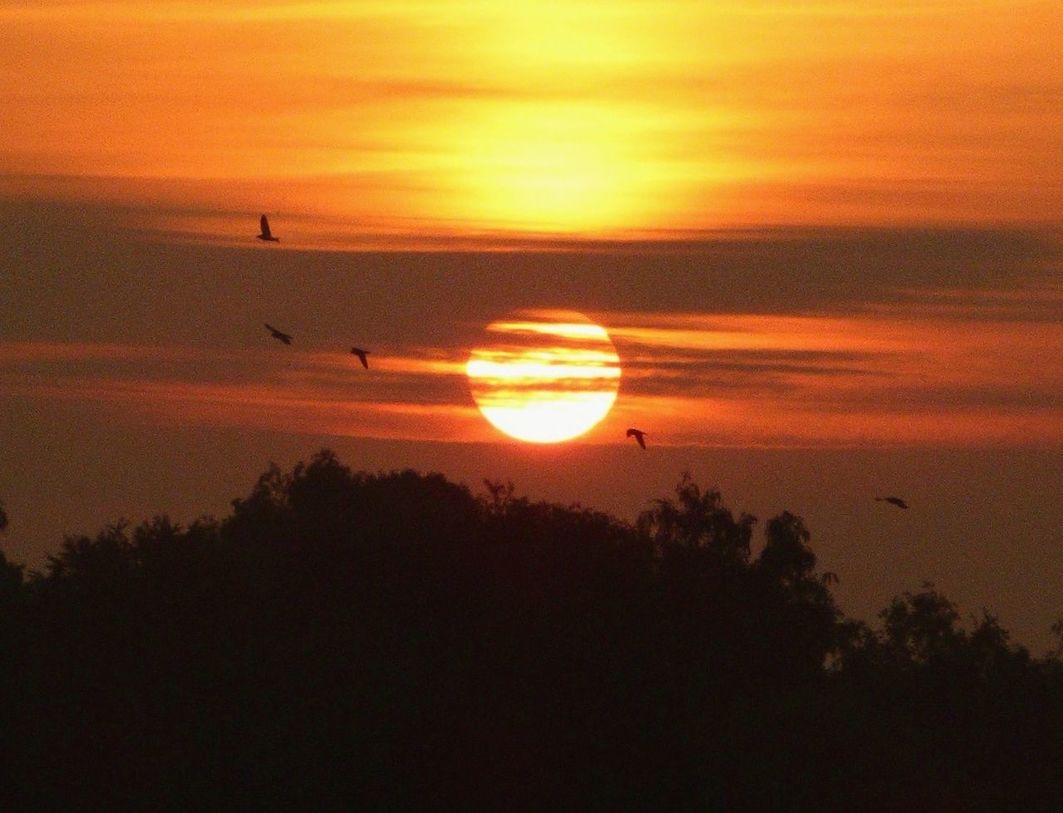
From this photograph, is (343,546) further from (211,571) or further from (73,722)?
(73,722)

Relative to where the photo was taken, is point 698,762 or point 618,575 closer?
point 698,762

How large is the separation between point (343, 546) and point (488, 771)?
11.3m

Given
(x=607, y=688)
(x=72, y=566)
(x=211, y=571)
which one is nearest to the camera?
(x=607, y=688)

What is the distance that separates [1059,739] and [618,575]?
1652cm

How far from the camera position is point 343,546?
63.1 meters

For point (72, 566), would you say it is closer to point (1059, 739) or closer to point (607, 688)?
point (607, 688)

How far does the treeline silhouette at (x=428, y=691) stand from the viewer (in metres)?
52.7

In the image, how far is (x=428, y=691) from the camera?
54.9m

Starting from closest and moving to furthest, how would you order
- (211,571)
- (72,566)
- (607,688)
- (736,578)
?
(607,688) < (211,571) < (72,566) < (736,578)

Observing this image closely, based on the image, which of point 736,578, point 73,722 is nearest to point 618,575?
point 73,722

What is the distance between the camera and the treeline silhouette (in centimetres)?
5272

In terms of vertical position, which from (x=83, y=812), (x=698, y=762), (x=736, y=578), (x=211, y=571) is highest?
(x=736, y=578)

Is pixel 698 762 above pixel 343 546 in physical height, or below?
below

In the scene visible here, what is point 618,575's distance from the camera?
205 ft
